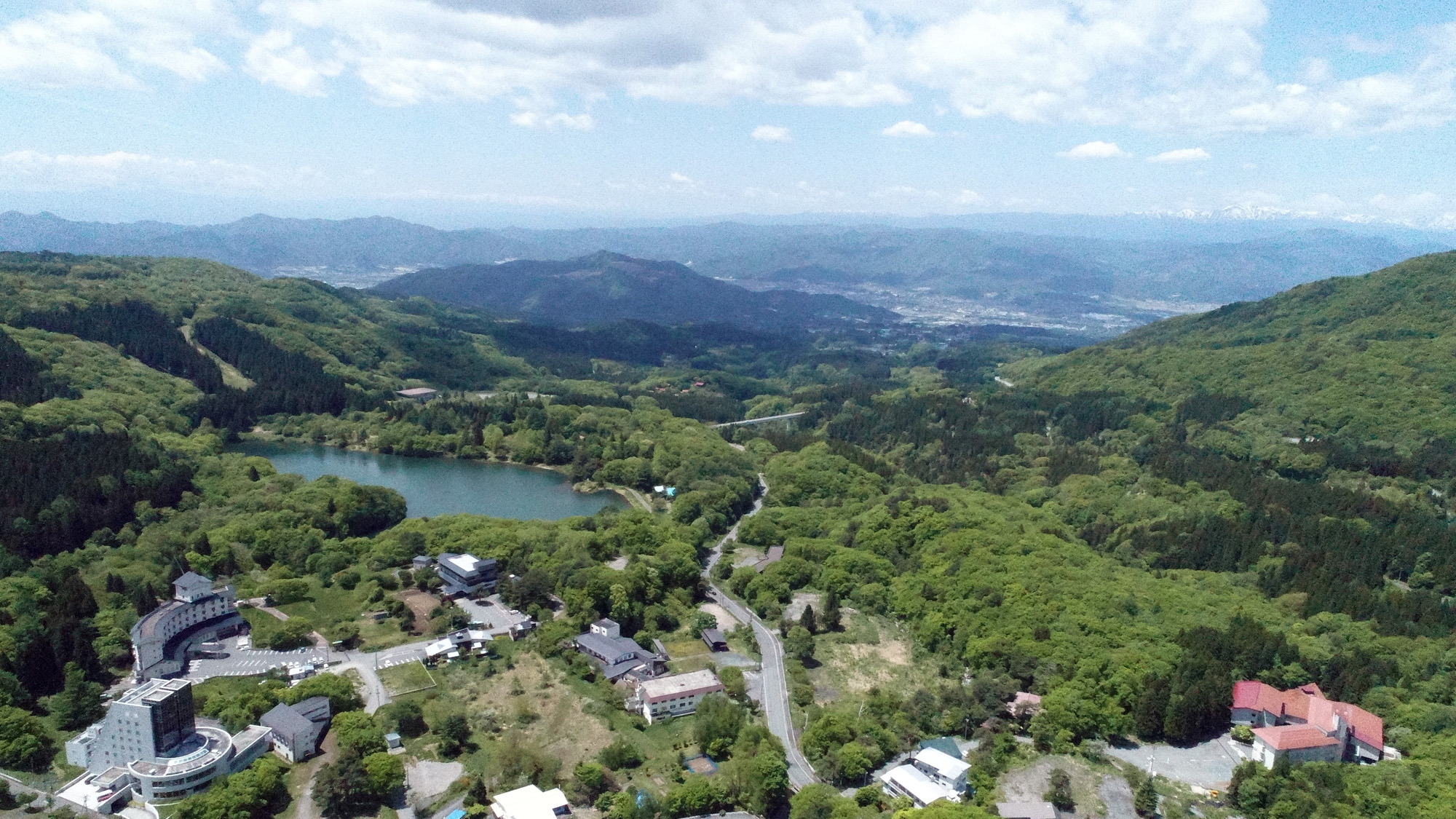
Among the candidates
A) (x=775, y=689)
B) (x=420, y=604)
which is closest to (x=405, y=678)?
(x=420, y=604)

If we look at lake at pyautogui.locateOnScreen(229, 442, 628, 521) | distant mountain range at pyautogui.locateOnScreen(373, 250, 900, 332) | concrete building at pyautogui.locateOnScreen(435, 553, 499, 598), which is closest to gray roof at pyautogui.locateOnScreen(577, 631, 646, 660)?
concrete building at pyautogui.locateOnScreen(435, 553, 499, 598)

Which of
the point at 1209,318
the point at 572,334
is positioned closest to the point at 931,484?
the point at 1209,318

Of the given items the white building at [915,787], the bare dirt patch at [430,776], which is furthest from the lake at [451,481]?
the white building at [915,787]

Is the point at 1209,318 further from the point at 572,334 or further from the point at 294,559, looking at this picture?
the point at 294,559

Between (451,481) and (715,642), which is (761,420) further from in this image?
(715,642)

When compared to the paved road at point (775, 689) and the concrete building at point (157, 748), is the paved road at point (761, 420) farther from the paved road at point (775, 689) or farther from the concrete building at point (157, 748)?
the concrete building at point (157, 748)

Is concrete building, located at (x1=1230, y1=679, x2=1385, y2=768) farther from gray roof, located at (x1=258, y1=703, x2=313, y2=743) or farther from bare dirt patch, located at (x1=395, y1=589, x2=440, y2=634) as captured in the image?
bare dirt patch, located at (x1=395, y1=589, x2=440, y2=634)
